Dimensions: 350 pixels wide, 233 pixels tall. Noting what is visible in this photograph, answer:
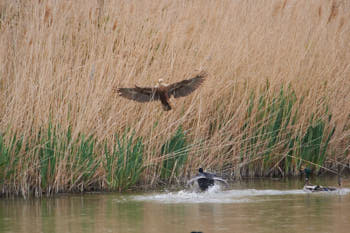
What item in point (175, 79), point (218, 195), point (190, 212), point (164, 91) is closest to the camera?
point (190, 212)

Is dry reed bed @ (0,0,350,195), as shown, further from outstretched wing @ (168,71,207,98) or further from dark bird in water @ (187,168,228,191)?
dark bird in water @ (187,168,228,191)

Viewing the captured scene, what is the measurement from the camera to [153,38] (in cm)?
904

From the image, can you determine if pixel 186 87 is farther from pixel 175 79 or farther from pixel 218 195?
pixel 218 195

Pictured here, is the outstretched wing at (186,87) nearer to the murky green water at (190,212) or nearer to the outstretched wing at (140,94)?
the outstretched wing at (140,94)

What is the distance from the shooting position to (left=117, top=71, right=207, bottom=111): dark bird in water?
8.12 meters

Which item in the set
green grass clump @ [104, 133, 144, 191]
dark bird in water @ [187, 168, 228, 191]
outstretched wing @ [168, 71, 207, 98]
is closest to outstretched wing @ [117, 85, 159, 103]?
outstretched wing @ [168, 71, 207, 98]

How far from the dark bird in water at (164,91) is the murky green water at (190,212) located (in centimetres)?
105

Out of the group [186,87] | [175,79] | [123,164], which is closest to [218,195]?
[123,164]

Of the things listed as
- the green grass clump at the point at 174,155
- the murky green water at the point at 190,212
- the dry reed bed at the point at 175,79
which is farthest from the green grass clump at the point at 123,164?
the green grass clump at the point at 174,155

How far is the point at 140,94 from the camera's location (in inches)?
325

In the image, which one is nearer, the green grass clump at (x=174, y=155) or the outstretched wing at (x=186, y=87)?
the outstretched wing at (x=186, y=87)

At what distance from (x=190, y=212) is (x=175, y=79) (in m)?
2.44

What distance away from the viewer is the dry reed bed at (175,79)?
27.1ft

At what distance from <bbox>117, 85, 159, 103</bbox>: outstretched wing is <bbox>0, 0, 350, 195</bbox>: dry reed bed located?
0.27 m
